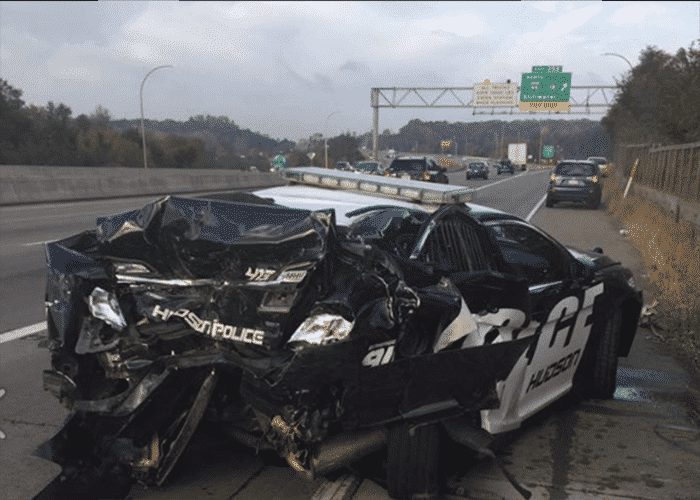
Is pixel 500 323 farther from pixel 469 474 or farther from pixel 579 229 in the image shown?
pixel 579 229

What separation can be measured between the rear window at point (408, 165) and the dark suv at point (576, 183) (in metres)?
5.66

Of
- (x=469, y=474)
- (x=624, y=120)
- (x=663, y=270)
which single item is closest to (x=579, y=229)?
(x=663, y=270)

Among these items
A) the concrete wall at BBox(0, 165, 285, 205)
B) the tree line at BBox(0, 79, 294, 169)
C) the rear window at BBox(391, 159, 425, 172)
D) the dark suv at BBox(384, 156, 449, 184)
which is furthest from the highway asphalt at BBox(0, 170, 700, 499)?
the tree line at BBox(0, 79, 294, 169)

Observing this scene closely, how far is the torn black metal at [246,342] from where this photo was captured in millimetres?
2811

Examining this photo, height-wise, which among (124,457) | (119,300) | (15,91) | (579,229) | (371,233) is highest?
(15,91)

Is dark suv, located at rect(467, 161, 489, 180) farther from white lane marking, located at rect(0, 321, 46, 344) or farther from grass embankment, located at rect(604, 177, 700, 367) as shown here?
white lane marking, located at rect(0, 321, 46, 344)

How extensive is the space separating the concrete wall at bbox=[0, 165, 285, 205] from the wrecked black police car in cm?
2109

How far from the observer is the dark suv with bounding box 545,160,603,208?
24250 mm

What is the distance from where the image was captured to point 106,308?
10.1 feet

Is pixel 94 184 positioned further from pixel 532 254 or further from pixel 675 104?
pixel 532 254

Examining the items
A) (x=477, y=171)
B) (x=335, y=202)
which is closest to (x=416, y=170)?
(x=335, y=202)

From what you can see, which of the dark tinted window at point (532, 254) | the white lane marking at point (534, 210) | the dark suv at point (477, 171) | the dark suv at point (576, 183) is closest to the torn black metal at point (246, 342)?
the dark tinted window at point (532, 254)

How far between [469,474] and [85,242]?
2.37 meters

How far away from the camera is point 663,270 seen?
894 centimetres
